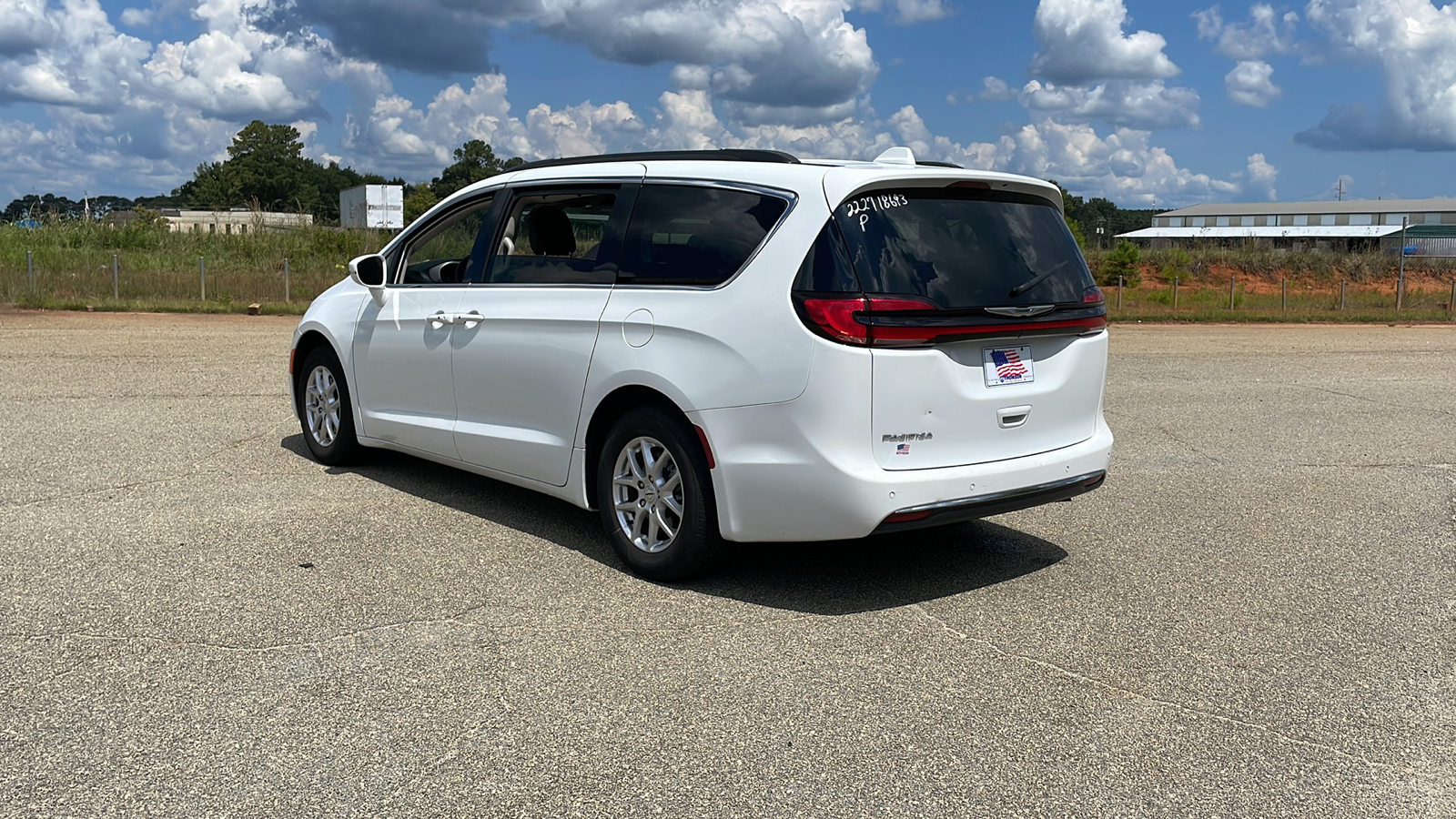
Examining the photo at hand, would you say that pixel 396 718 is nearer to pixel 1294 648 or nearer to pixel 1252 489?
pixel 1294 648

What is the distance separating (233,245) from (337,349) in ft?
96.1

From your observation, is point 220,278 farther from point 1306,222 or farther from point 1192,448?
point 1306,222

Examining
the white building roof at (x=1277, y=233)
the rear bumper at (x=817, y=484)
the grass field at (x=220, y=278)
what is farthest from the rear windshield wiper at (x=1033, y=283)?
the white building roof at (x=1277, y=233)

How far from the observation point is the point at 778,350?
4.76m

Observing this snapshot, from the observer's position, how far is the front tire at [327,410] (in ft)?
24.5

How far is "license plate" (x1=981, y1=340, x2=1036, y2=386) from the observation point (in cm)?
500

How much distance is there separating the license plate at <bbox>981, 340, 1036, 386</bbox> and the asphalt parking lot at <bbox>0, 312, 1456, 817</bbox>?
0.94 m

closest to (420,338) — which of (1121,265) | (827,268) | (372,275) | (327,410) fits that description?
(372,275)

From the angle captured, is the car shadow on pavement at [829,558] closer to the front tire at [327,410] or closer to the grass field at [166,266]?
the front tire at [327,410]

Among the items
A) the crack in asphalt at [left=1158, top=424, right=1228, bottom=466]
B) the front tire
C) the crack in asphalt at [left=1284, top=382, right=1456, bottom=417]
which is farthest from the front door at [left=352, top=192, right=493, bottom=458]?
the crack in asphalt at [left=1284, top=382, right=1456, bottom=417]

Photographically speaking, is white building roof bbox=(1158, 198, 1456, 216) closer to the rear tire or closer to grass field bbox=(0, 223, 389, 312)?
grass field bbox=(0, 223, 389, 312)

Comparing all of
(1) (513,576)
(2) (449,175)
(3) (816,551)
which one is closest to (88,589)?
(1) (513,576)

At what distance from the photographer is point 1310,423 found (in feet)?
34.7

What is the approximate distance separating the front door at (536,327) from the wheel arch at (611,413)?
11 cm
